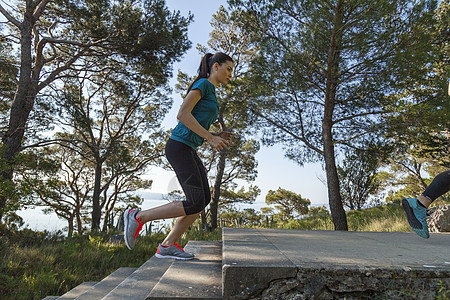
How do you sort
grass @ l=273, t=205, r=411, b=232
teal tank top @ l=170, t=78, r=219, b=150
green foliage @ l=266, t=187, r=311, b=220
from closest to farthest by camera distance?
teal tank top @ l=170, t=78, r=219, b=150
grass @ l=273, t=205, r=411, b=232
green foliage @ l=266, t=187, r=311, b=220

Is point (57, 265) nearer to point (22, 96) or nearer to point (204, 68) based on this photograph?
point (204, 68)

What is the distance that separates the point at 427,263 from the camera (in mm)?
1485

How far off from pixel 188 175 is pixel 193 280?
707 mm

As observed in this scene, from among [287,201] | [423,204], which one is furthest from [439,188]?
[287,201]

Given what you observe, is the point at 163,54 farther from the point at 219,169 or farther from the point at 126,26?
the point at 219,169

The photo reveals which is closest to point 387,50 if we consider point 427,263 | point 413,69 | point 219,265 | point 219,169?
point 413,69

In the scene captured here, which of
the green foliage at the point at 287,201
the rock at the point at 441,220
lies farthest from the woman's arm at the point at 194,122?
the green foliage at the point at 287,201

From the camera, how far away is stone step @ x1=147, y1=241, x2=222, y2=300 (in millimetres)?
1311

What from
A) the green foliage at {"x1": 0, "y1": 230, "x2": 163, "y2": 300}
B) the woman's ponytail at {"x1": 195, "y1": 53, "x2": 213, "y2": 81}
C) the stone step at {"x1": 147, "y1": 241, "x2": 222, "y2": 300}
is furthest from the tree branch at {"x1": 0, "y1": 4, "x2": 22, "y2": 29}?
the stone step at {"x1": 147, "y1": 241, "x2": 222, "y2": 300}

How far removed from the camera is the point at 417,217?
7.79ft

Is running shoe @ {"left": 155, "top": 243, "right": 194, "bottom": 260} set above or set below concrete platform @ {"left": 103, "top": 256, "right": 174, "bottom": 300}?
above

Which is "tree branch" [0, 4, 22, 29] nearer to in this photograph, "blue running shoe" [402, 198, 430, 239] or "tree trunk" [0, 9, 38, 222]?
"tree trunk" [0, 9, 38, 222]

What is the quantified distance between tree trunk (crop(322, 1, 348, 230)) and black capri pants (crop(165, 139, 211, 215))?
569cm

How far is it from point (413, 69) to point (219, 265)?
645 cm
